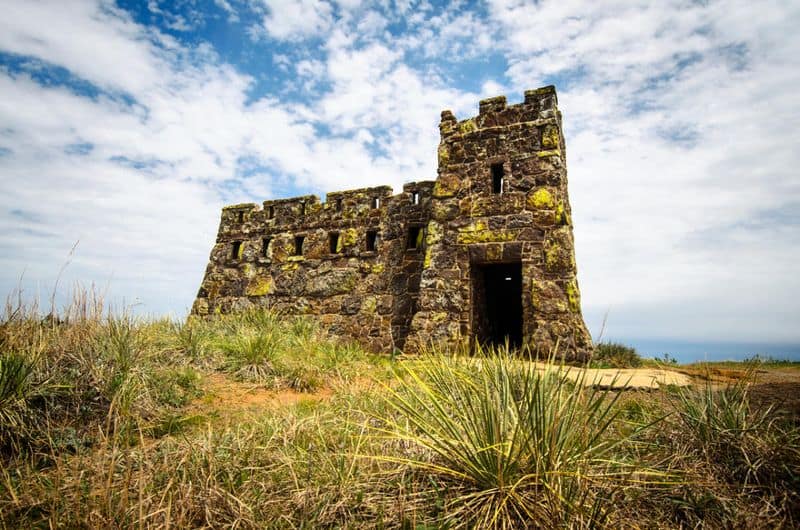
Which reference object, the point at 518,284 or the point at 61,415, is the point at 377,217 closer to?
A: the point at 518,284

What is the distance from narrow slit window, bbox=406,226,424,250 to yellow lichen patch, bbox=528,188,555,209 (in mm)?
2469

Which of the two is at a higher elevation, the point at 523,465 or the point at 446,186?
the point at 446,186

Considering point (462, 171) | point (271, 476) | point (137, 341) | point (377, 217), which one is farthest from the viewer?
point (377, 217)

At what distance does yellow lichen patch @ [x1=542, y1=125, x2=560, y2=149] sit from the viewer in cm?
730

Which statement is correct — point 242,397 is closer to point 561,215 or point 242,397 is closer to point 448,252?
point 448,252

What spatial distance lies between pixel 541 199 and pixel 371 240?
12.9 ft

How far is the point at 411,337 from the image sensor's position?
24.7 ft

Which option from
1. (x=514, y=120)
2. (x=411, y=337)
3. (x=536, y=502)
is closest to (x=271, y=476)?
(x=536, y=502)

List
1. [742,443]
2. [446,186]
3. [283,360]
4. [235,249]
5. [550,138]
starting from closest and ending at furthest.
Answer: [742,443], [283,360], [550,138], [446,186], [235,249]

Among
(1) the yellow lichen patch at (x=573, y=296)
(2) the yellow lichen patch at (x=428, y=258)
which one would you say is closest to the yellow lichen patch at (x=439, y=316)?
(2) the yellow lichen patch at (x=428, y=258)

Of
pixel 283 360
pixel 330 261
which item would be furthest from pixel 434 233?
pixel 283 360

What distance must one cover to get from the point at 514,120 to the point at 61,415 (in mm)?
7725

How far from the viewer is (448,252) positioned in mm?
7754

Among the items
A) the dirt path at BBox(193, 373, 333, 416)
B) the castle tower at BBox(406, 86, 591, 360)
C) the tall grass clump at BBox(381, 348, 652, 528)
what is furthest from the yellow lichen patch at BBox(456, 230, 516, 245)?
the tall grass clump at BBox(381, 348, 652, 528)
